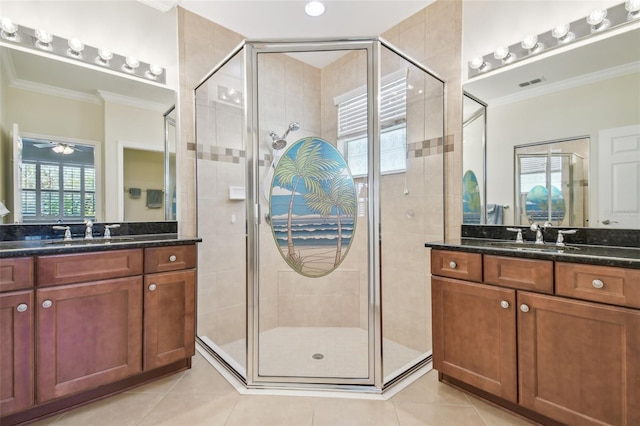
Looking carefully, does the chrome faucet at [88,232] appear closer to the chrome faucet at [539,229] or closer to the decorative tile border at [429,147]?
the decorative tile border at [429,147]

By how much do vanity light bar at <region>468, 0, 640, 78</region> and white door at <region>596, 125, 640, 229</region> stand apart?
55 cm

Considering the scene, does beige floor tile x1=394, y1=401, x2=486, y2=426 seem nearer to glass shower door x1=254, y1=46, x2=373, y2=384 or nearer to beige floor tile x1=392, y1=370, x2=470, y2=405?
beige floor tile x1=392, y1=370, x2=470, y2=405

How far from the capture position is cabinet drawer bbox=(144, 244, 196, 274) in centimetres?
166

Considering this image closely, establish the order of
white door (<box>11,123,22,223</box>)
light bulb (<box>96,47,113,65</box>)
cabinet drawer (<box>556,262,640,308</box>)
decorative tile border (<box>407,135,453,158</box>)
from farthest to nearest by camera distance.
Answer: decorative tile border (<box>407,135,453,158</box>) → light bulb (<box>96,47,113,65</box>) → white door (<box>11,123,22,223</box>) → cabinet drawer (<box>556,262,640,308</box>)

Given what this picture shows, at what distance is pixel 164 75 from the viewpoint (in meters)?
2.16

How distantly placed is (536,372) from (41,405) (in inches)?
93.1

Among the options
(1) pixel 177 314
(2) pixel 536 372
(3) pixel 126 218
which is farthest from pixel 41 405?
(2) pixel 536 372

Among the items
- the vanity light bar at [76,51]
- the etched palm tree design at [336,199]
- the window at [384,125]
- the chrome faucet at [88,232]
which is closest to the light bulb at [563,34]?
the window at [384,125]

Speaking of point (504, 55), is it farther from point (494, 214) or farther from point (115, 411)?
point (115, 411)

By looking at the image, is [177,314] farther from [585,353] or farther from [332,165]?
[585,353]

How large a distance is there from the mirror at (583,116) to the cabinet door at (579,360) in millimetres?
652

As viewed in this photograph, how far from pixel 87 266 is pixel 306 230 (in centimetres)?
117

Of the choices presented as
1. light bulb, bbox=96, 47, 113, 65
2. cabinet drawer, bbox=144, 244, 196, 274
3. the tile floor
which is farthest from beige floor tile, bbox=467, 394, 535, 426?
light bulb, bbox=96, 47, 113, 65

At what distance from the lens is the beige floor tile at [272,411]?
1419mm
